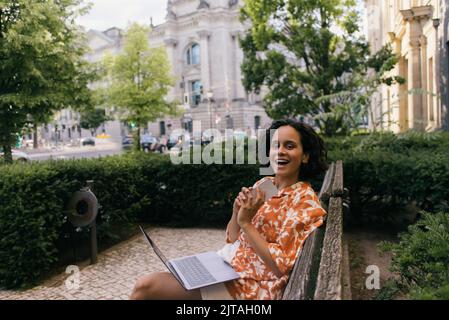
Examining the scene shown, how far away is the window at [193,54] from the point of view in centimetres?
7162

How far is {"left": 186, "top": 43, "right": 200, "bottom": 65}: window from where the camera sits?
71625 mm

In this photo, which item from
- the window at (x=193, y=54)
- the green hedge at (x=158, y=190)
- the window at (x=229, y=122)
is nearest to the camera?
the green hedge at (x=158, y=190)

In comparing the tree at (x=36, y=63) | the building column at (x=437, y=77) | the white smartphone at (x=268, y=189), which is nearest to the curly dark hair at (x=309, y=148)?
the white smartphone at (x=268, y=189)

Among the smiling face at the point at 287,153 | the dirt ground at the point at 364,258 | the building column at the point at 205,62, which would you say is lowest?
the dirt ground at the point at 364,258

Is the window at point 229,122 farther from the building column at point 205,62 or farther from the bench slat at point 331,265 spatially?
the bench slat at point 331,265

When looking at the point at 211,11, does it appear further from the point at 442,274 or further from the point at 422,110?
the point at 442,274

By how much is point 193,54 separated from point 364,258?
228 feet

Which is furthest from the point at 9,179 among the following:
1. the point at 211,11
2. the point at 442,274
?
the point at 211,11

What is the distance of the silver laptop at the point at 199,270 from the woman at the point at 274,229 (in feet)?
0.16

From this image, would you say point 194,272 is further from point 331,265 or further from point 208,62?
point 208,62

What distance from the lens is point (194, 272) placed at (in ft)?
8.46

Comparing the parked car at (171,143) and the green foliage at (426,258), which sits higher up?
the parked car at (171,143)

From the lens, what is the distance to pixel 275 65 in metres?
18.7
